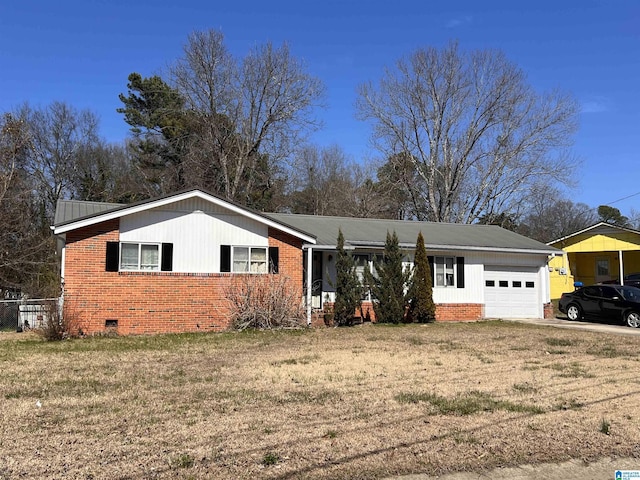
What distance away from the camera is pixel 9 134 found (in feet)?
71.9

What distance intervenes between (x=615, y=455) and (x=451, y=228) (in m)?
18.7

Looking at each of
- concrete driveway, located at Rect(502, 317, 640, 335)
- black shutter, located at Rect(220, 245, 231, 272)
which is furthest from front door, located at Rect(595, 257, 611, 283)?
black shutter, located at Rect(220, 245, 231, 272)

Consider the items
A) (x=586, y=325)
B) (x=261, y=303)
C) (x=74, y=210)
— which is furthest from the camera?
(x=586, y=325)

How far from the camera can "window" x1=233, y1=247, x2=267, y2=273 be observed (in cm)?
1641

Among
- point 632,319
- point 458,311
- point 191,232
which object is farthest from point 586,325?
point 191,232

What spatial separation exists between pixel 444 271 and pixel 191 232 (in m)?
9.42

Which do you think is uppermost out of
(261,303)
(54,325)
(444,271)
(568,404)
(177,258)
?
(177,258)

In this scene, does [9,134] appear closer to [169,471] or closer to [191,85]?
[191,85]

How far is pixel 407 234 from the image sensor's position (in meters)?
20.8

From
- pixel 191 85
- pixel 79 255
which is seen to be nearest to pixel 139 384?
pixel 79 255

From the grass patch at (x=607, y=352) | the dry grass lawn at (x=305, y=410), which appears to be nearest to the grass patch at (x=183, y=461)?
the dry grass lawn at (x=305, y=410)

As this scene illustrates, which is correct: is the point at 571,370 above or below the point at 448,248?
below

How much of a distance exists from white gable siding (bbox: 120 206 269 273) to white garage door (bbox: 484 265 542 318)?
31.8 ft

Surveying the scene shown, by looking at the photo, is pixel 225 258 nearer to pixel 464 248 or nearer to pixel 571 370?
pixel 464 248
